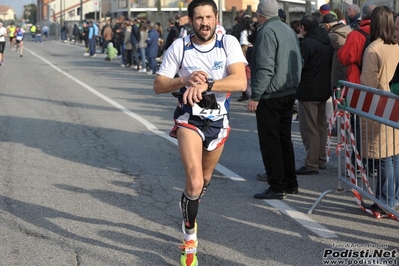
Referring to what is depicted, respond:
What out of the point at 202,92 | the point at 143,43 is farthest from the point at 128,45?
the point at 202,92

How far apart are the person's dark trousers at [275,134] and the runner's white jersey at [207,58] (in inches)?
79.4

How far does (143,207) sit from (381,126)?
7.79ft

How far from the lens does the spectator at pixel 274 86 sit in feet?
24.5

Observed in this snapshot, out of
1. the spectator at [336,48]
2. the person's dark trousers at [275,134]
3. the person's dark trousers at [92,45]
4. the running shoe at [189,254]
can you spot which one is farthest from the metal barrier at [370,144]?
the person's dark trousers at [92,45]

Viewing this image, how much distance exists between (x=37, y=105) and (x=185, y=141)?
422 inches

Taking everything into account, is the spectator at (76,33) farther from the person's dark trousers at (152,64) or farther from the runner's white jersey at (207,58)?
the runner's white jersey at (207,58)

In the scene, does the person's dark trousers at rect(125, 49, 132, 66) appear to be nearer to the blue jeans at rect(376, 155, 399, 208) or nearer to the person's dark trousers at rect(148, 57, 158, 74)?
the person's dark trousers at rect(148, 57, 158, 74)

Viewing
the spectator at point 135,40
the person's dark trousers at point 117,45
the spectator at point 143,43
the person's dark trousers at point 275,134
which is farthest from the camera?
the person's dark trousers at point 117,45

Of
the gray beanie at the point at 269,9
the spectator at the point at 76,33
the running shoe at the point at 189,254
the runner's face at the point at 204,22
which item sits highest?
the gray beanie at the point at 269,9

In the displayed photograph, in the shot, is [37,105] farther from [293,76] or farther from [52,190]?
[293,76]

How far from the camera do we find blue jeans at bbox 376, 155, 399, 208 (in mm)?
6321

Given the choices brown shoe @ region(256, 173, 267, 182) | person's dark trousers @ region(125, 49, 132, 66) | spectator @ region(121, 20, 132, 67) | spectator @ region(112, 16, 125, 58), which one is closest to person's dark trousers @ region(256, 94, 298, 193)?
brown shoe @ region(256, 173, 267, 182)

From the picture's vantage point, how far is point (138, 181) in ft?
27.7

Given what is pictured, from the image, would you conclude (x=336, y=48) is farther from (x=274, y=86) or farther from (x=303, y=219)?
(x=303, y=219)
